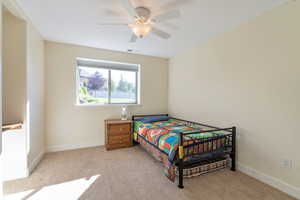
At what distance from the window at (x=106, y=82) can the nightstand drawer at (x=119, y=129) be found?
82 centimetres

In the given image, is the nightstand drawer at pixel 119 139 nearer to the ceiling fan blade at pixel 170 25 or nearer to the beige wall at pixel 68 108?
the beige wall at pixel 68 108

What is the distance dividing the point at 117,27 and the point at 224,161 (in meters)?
3.06

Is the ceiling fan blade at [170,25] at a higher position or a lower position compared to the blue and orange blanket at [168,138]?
higher

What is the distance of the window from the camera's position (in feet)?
11.2

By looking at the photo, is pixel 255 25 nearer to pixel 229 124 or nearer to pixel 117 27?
pixel 229 124

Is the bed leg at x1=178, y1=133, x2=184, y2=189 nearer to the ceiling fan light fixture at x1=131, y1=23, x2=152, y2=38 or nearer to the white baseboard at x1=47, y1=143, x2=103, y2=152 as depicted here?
the ceiling fan light fixture at x1=131, y1=23, x2=152, y2=38

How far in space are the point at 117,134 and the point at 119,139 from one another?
14 centimetres

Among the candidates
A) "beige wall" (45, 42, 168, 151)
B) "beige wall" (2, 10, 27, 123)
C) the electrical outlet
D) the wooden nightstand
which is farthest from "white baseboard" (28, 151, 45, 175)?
the electrical outlet

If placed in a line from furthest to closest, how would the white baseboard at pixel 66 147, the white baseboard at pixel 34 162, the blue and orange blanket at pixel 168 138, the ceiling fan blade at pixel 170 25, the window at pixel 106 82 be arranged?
the window at pixel 106 82
the white baseboard at pixel 66 147
the ceiling fan blade at pixel 170 25
the white baseboard at pixel 34 162
the blue and orange blanket at pixel 168 138

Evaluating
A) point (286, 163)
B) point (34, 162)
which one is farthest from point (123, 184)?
point (286, 163)

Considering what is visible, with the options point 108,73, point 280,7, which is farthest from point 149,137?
point 280,7

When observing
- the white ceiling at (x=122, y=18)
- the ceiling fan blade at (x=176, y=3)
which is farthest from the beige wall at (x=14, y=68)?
the ceiling fan blade at (x=176, y=3)

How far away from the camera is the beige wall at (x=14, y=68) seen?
6.58ft

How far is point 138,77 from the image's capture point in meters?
3.99
